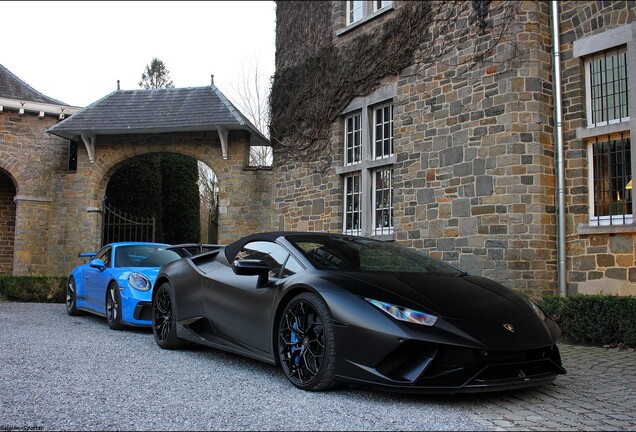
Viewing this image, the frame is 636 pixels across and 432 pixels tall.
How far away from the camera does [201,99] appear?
16.0m

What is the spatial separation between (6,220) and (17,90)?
4.61 meters

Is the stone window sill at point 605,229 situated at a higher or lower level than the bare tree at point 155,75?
lower

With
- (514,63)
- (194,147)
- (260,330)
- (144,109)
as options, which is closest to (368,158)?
(514,63)

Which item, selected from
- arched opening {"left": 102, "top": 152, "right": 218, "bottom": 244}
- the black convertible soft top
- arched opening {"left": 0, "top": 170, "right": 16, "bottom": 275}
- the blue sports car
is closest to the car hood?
the black convertible soft top

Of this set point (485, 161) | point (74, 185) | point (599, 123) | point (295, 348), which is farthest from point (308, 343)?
point (74, 185)

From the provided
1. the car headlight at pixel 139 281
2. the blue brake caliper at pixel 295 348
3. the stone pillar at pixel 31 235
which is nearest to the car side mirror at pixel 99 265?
the car headlight at pixel 139 281

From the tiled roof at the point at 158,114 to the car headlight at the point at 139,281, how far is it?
23.7ft

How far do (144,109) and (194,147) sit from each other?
1792 mm

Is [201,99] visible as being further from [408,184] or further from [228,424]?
[228,424]

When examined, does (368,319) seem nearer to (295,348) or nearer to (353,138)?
(295,348)

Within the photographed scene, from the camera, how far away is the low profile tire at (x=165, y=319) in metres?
6.18

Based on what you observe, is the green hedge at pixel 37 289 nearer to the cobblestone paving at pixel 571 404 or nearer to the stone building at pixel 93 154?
the stone building at pixel 93 154

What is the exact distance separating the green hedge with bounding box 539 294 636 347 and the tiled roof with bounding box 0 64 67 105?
15106 millimetres

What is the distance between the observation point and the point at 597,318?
279 inches
